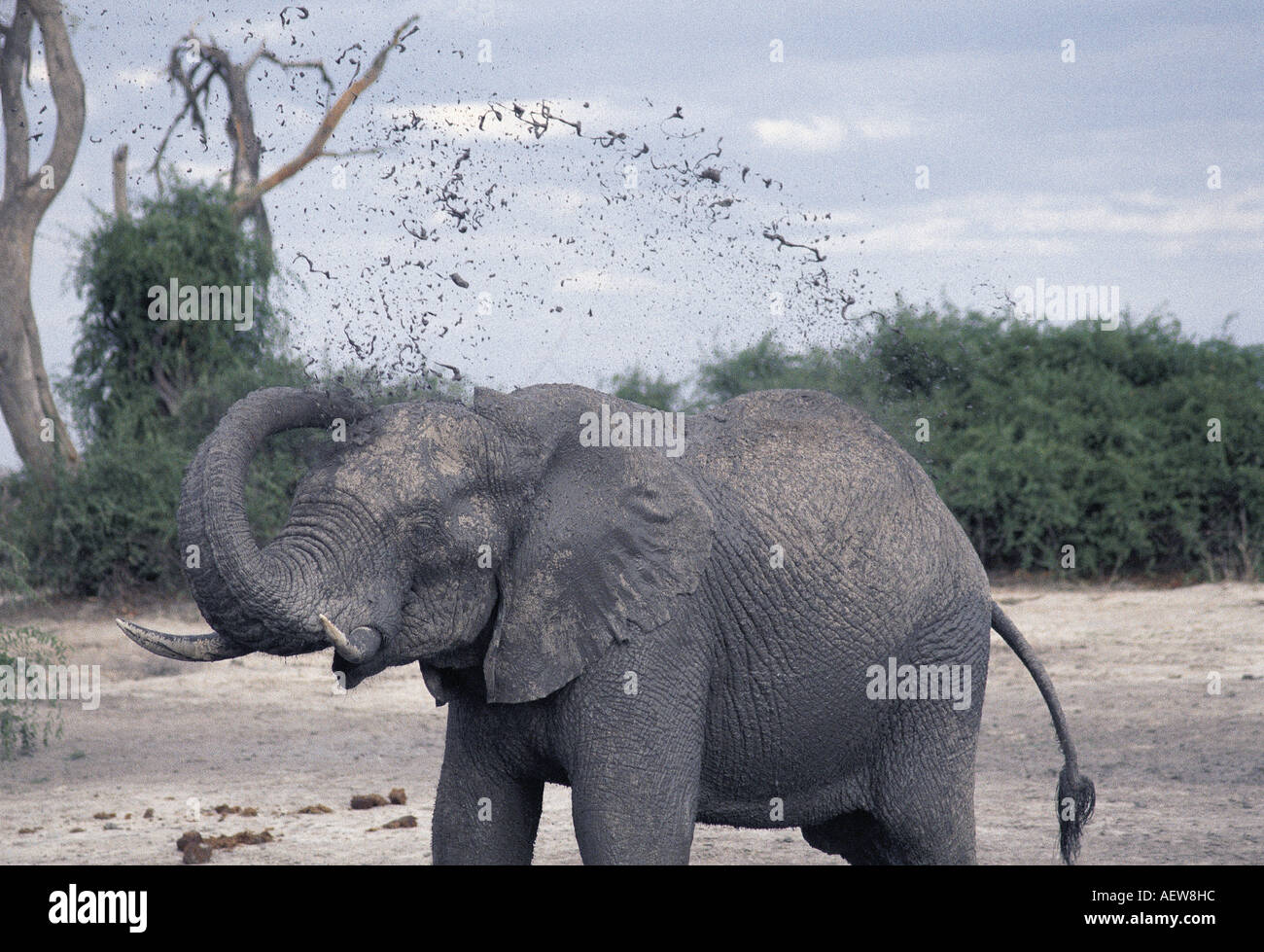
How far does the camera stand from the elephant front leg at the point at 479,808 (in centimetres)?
517

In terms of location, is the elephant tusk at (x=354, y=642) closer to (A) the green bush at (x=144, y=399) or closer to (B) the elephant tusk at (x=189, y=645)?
(B) the elephant tusk at (x=189, y=645)

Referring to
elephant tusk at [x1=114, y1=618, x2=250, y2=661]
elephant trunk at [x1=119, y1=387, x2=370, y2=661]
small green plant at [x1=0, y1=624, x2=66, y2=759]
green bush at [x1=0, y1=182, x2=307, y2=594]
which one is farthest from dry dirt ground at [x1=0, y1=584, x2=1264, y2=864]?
elephant trunk at [x1=119, y1=387, x2=370, y2=661]

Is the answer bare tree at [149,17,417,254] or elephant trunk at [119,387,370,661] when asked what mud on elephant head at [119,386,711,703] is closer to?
elephant trunk at [119,387,370,661]

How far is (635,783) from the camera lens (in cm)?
473

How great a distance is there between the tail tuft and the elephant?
2.83ft

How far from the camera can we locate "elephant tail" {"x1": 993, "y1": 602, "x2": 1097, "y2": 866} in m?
6.26

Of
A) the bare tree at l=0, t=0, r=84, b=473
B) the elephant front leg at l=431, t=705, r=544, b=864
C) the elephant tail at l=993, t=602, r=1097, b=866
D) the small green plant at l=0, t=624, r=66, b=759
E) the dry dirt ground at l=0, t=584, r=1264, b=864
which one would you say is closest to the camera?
the elephant front leg at l=431, t=705, r=544, b=864

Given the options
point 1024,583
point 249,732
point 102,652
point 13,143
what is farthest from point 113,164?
point 1024,583

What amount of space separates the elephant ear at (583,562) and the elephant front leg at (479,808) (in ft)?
1.69

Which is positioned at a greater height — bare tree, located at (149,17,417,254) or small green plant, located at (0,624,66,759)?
bare tree, located at (149,17,417,254)

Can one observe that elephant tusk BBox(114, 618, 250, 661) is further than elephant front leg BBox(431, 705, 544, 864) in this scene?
No

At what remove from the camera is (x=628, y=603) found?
15.8 ft

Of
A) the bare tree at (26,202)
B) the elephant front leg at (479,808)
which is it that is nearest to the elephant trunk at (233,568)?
the elephant front leg at (479,808)
